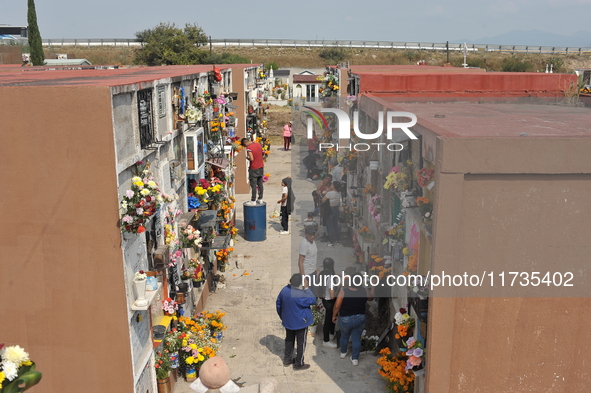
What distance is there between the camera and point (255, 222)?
1533cm

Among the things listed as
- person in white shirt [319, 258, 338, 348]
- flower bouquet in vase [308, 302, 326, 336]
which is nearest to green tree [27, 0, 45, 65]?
flower bouquet in vase [308, 302, 326, 336]

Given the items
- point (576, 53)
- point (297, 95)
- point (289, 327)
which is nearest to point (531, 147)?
point (289, 327)

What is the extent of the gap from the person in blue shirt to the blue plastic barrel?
6344mm

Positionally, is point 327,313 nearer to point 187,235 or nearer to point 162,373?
point 187,235

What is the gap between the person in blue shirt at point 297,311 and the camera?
8.88m

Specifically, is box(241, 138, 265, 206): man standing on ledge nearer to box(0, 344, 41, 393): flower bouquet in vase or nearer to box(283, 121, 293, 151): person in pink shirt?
box(0, 344, 41, 393): flower bouquet in vase

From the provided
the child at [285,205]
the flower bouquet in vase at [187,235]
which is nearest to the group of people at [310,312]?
the flower bouquet in vase at [187,235]

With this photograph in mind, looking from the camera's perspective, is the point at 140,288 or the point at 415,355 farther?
the point at 415,355

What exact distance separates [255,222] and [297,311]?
658cm

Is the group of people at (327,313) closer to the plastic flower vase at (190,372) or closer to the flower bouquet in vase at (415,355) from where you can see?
the plastic flower vase at (190,372)

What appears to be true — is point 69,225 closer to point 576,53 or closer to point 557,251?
point 557,251

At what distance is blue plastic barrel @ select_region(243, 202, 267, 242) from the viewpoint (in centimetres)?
1527

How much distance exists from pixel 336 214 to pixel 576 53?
65751 millimetres

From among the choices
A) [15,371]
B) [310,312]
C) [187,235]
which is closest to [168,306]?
[187,235]
